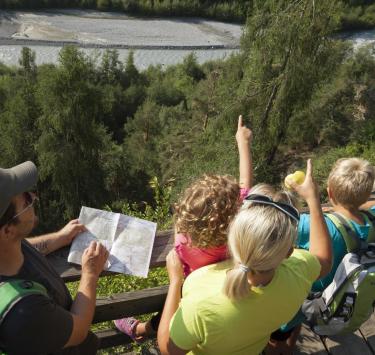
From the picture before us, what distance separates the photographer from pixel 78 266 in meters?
2.04

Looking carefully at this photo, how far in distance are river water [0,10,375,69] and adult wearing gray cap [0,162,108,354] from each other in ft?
108

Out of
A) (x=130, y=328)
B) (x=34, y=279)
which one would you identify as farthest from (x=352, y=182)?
(x=34, y=279)

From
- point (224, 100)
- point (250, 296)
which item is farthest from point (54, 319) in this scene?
point (224, 100)

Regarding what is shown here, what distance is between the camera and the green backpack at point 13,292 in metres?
1.50

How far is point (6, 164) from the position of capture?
17328mm

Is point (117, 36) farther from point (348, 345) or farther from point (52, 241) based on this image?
point (52, 241)

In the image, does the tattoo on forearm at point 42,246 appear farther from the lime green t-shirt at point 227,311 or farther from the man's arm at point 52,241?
the lime green t-shirt at point 227,311

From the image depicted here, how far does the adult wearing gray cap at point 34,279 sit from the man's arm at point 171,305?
0.29 meters

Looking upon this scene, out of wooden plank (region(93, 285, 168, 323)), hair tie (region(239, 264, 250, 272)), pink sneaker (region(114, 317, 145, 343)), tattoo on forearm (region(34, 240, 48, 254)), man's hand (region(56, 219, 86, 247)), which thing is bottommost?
pink sneaker (region(114, 317, 145, 343))

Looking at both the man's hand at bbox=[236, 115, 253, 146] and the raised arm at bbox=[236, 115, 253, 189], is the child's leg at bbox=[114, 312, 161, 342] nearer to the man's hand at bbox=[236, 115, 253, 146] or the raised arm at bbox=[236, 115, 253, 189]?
the raised arm at bbox=[236, 115, 253, 189]

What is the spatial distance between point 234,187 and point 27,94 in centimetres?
1628

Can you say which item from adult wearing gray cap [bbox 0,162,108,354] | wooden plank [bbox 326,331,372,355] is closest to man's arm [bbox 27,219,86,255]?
adult wearing gray cap [bbox 0,162,108,354]

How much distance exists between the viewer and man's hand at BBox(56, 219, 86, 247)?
81.2 inches

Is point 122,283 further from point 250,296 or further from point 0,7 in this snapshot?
point 0,7
